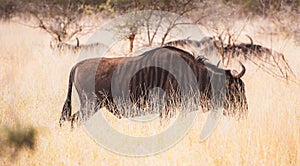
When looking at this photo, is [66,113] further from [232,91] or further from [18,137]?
[18,137]

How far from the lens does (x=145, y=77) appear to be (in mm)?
5801

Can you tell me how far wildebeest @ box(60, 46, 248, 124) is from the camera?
5.67 m

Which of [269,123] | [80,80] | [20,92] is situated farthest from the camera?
[20,92]

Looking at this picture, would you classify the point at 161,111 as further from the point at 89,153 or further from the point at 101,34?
the point at 101,34

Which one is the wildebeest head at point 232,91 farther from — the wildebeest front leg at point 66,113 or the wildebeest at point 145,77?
the wildebeest front leg at point 66,113

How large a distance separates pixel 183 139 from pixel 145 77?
1374 millimetres

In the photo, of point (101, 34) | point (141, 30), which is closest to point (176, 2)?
point (141, 30)

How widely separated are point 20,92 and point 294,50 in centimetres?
787

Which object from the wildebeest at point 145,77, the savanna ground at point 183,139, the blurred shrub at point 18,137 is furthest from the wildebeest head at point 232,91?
the blurred shrub at point 18,137

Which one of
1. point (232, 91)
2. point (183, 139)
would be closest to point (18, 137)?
point (183, 139)

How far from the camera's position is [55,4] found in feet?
64.1

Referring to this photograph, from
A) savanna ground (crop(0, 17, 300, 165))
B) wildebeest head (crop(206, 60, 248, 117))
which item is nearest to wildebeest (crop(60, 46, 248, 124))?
wildebeest head (crop(206, 60, 248, 117))

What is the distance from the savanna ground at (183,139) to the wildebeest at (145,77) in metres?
0.33

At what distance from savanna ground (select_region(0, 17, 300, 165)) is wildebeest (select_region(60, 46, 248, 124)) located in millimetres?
330
